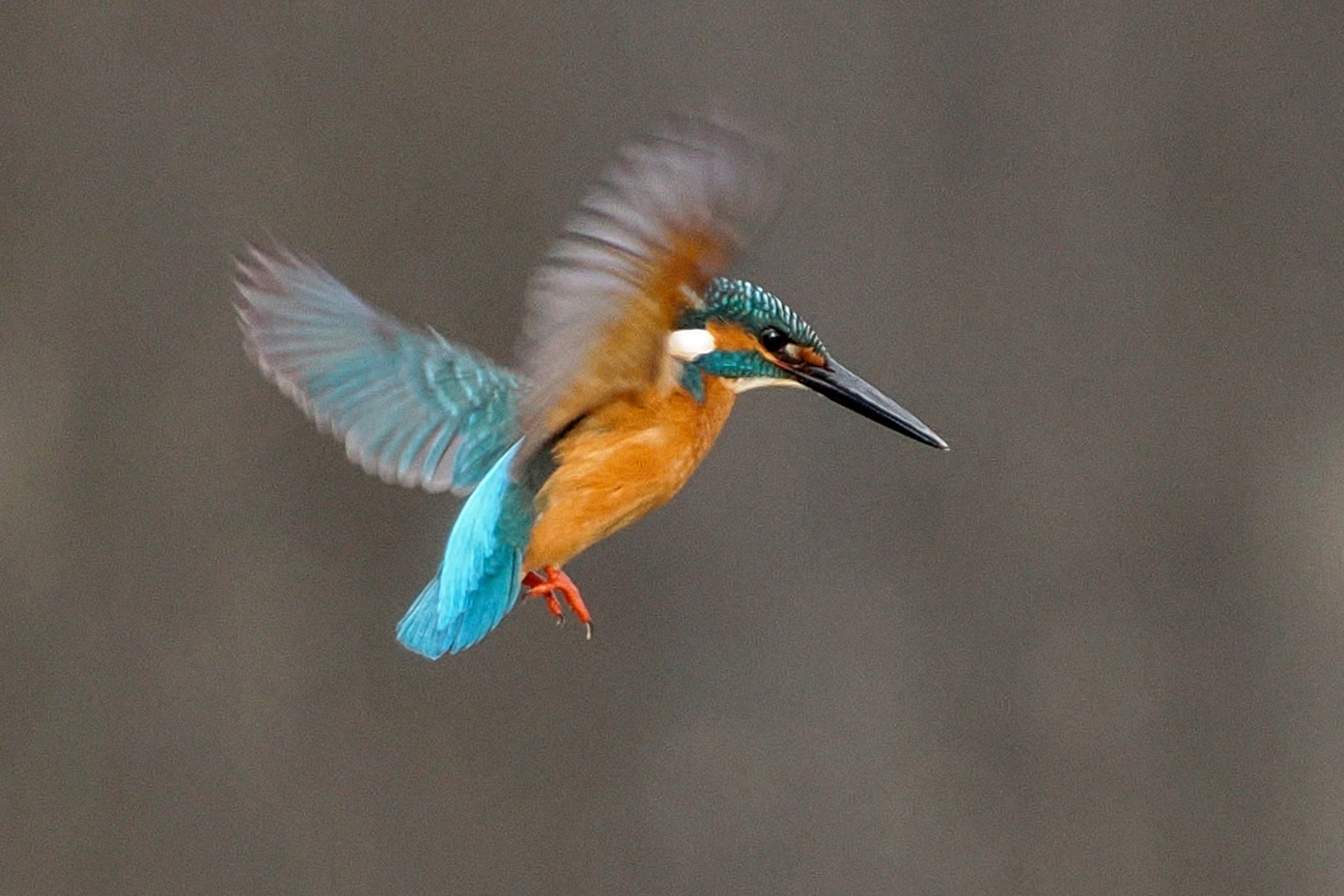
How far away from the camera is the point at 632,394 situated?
0.39 m

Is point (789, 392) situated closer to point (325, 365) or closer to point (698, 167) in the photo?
point (325, 365)

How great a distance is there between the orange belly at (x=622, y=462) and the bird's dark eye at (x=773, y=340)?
0.07 ft

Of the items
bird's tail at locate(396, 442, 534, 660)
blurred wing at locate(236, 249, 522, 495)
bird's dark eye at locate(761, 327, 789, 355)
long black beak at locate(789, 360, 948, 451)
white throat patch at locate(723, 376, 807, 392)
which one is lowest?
bird's tail at locate(396, 442, 534, 660)

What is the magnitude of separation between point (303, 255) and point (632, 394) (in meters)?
0.14

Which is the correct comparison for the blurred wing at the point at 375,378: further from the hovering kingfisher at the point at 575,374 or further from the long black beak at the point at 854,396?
the long black beak at the point at 854,396

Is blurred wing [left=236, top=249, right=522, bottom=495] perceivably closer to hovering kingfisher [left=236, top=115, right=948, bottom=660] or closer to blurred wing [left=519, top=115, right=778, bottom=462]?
hovering kingfisher [left=236, top=115, right=948, bottom=660]

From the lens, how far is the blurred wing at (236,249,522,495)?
479 millimetres

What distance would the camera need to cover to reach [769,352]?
393 millimetres

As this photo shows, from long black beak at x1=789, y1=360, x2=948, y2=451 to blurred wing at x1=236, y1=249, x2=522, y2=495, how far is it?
0.34 feet

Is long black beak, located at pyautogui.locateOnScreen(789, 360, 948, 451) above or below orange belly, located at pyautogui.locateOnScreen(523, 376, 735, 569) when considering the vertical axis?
above

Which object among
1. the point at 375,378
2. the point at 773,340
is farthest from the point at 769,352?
the point at 375,378

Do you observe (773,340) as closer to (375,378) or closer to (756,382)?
(756,382)

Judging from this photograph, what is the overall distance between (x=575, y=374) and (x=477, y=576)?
0.09 metres

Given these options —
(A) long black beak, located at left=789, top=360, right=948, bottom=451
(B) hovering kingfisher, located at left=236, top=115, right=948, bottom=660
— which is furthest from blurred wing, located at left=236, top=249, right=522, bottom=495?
(A) long black beak, located at left=789, top=360, right=948, bottom=451
